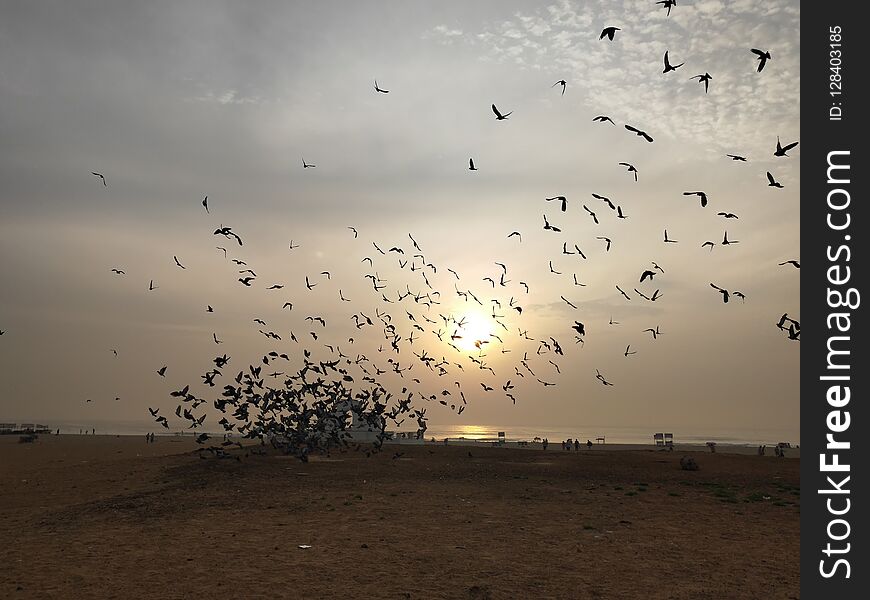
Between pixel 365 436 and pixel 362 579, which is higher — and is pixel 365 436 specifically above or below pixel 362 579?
below

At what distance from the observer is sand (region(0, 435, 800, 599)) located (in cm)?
1290

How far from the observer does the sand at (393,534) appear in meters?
12.9

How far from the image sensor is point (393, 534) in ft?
58.1

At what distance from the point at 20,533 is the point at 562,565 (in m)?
15.6

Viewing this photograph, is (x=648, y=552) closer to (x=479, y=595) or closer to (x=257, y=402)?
(x=479, y=595)

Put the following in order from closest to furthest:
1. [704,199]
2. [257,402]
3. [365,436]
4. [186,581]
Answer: [186,581], [704,199], [257,402], [365,436]

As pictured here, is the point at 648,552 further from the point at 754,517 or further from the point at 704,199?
the point at 704,199

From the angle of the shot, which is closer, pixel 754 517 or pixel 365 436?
pixel 754 517

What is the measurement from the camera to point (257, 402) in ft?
122

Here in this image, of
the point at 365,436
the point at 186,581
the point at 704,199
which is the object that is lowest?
the point at 365,436

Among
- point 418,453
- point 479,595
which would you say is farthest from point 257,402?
point 479,595

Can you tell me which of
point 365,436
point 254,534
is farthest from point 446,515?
point 365,436

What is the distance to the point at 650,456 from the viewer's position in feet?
152

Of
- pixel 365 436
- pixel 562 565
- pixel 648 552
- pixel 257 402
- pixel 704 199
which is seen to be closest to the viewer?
pixel 562 565
